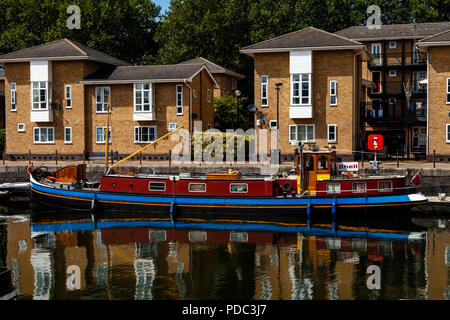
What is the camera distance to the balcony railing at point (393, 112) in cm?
4950

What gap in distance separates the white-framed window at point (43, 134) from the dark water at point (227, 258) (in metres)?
17.9

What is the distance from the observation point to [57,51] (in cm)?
4956

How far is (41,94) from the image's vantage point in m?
49.7

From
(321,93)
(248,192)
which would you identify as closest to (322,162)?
(248,192)

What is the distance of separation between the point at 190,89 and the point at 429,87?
17737 mm

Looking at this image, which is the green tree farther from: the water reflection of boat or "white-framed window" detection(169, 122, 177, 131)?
the water reflection of boat

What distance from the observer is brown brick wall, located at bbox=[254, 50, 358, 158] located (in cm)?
4450

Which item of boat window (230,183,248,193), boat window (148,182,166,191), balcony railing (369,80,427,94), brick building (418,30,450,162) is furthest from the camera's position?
balcony railing (369,80,427,94)

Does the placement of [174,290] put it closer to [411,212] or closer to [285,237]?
[285,237]

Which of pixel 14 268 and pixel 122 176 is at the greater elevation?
pixel 122 176

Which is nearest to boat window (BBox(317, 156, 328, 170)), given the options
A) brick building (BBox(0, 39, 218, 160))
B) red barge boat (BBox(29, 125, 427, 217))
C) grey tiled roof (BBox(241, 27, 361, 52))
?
red barge boat (BBox(29, 125, 427, 217))

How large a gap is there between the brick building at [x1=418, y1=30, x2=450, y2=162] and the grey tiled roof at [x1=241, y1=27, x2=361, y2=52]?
5515 millimetres

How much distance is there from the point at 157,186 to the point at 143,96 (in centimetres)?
1600
